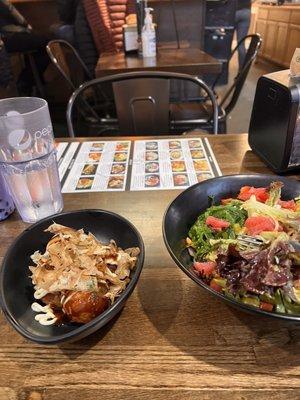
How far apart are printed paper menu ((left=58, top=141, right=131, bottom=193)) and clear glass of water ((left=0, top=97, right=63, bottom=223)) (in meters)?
0.12

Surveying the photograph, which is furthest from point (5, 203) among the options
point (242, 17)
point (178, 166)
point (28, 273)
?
point (242, 17)

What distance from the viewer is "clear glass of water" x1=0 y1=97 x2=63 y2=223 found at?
2.17 feet

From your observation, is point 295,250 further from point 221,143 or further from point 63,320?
point 221,143

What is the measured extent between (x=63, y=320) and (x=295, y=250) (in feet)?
1.14

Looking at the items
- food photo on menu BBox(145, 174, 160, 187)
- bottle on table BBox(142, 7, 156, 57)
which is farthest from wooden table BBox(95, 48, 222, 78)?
food photo on menu BBox(145, 174, 160, 187)

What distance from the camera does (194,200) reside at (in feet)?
2.16

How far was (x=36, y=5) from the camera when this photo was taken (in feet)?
11.1

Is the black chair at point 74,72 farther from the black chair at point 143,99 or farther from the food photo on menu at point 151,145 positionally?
the food photo on menu at point 151,145

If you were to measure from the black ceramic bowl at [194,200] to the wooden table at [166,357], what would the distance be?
0.08 meters

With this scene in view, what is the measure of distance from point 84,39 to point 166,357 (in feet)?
9.36

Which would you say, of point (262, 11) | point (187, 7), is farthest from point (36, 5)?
point (262, 11)

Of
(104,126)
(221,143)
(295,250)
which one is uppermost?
(295,250)

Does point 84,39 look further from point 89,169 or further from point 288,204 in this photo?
point 288,204

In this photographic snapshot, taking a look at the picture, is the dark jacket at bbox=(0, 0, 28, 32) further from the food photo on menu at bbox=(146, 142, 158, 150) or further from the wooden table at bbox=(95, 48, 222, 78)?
the food photo on menu at bbox=(146, 142, 158, 150)
